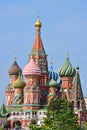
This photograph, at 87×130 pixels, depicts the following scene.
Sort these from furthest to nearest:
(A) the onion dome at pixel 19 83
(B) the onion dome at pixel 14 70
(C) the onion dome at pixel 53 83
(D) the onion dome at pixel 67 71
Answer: (B) the onion dome at pixel 14 70
(D) the onion dome at pixel 67 71
(A) the onion dome at pixel 19 83
(C) the onion dome at pixel 53 83

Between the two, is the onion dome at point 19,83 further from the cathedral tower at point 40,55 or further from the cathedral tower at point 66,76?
the cathedral tower at point 66,76

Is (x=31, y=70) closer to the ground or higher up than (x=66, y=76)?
higher up

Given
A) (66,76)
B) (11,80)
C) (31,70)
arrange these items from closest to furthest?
(31,70) < (66,76) < (11,80)

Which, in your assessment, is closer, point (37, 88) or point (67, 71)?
point (37, 88)

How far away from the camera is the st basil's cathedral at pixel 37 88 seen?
256ft

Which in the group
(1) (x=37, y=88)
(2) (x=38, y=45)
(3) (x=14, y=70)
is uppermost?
(2) (x=38, y=45)

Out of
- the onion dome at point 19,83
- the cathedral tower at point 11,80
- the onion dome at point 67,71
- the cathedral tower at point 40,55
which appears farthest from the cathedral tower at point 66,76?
the cathedral tower at point 11,80

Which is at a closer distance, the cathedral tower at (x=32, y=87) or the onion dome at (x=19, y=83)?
the cathedral tower at (x=32, y=87)

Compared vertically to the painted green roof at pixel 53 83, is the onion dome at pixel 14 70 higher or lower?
higher

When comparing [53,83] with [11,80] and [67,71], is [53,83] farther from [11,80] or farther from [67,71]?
[11,80]

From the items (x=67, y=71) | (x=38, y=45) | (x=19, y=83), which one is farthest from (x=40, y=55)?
(x=19, y=83)

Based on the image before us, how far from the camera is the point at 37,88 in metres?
78.3

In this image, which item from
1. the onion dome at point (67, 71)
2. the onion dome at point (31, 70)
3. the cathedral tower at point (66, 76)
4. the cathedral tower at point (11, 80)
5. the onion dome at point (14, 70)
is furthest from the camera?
the onion dome at point (14, 70)

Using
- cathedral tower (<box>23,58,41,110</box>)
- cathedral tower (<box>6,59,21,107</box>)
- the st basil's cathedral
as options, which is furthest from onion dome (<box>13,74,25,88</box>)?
cathedral tower (<box>6,59,21,107</box>)
